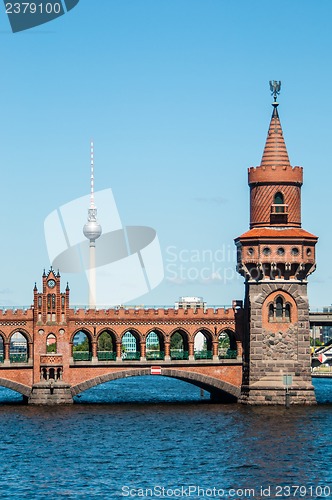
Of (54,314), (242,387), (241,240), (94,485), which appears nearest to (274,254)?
(241,240)

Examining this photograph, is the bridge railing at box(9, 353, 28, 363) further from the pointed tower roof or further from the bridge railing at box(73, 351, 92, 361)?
the pointed tower roof

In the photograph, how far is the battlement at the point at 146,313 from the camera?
4906 inches

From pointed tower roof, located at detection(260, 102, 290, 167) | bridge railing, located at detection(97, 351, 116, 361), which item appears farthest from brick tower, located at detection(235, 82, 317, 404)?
bridge railing, located at detection(97, 351, 116, 361)

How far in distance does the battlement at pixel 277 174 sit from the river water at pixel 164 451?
22198mm

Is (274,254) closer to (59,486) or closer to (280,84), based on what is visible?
(280,84)

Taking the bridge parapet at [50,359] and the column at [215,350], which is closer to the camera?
the bridge parapet at [50,359]

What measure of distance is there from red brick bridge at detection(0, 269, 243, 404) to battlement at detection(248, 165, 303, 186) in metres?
14.0

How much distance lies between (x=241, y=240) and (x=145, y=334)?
14.3 m

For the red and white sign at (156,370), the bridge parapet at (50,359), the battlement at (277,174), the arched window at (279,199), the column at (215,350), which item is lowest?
the red and white sign at (156,370)

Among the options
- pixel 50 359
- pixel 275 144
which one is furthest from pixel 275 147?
pixel 50 359

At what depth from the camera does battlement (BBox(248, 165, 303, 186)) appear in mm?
121375

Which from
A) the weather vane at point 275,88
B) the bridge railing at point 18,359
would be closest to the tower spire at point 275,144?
the weather vane at point 275,88

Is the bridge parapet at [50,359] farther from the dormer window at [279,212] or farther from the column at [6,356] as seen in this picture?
the dormer window at [279,212]

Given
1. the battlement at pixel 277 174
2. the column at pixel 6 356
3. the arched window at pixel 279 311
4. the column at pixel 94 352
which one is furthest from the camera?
the column at pixel 94 352
